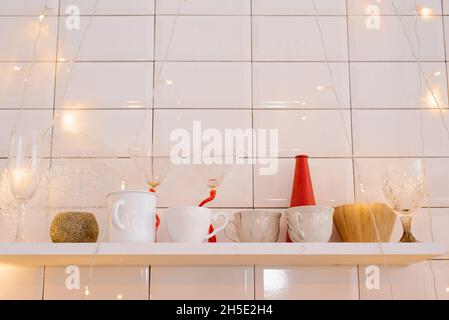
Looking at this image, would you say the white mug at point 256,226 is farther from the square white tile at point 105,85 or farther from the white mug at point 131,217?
the square white tile at point 105,85

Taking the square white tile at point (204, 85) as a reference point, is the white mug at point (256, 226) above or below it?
below

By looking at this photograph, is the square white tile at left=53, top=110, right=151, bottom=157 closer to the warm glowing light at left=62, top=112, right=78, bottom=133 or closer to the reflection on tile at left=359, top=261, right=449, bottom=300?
the warm glowing light at left=62, top=112, right=78, bottom=133

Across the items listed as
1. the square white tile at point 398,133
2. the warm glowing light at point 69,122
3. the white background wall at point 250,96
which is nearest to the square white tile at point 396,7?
the white background wall at point 250,96

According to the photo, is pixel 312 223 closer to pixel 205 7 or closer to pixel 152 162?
Answer: pixel 152 162

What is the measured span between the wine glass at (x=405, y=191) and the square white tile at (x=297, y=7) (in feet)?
1.46

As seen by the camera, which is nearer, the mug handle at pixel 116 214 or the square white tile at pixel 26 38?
the mug handle at pixel 116 214

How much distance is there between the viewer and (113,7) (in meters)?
1.31

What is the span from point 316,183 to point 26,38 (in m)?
→ 0.78

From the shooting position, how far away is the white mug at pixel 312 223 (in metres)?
1.03

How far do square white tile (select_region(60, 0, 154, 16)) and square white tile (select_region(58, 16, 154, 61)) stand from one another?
0.01 meters

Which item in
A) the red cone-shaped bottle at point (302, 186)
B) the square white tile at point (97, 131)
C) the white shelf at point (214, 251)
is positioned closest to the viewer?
the white shelf at point (214, 251)

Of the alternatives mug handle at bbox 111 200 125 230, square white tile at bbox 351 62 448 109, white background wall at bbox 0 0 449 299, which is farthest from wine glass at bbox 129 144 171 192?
square white tile at bbox 351 62 448 109
